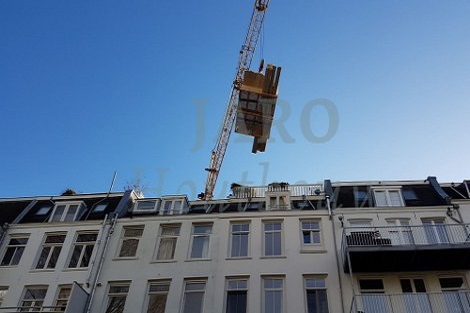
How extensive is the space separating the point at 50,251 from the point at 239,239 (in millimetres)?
10279

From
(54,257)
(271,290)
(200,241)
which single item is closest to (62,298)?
(54,257)

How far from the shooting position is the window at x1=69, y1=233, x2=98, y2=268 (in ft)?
76.4

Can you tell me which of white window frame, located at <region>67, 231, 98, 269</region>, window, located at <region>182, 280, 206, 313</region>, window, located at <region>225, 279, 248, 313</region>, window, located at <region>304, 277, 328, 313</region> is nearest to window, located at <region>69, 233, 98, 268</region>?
white window frame, located at <region>67, 231, 98, 269</region>

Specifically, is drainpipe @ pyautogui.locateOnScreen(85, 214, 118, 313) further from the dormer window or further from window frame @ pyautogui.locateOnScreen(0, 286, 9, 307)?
window frame @ pyautogui.locateOnScreen(0, 286, 9, 307)

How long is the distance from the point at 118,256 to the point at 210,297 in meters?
5.66

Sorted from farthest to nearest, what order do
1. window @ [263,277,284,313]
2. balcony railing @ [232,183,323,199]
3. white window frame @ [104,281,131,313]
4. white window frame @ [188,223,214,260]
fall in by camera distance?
balcony railing @ [232,183,323,199]
white window frame @ [188,223,214,260]
white window frame @ [104,281,131,313]
window @ [263,277,284,313]

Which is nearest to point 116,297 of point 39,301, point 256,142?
point 39,301

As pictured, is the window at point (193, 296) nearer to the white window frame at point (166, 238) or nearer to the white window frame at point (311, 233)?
the white window frame at point (166, 238)

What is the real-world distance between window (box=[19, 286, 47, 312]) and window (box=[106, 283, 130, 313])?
3379 mm

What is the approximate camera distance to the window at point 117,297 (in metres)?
21.2

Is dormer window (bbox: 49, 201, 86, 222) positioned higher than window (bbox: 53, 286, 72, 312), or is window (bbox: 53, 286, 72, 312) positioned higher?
dormer window (bbox: 49, 201, 86, 222)

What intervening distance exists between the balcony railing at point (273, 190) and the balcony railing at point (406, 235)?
4.81 metres

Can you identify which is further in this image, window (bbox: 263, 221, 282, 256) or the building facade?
window (bbox: 263, 221, 282, 256)

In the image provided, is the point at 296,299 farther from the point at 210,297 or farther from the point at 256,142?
the point at 256,142
